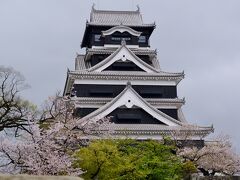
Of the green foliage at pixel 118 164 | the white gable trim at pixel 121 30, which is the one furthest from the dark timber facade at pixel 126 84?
the green foliage at pixel 118 164

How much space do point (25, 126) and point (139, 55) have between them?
21737 mm

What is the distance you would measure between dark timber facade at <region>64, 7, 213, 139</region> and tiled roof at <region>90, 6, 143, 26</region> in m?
0.08

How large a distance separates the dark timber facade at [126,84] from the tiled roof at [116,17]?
0.26ft

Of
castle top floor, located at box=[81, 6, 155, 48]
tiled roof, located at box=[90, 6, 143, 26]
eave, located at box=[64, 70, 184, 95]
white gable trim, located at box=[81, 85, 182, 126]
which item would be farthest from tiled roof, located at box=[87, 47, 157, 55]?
white gable trim, located at box=[81, 85, 182, 126]

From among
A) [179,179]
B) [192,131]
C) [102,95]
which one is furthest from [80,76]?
[179,179]

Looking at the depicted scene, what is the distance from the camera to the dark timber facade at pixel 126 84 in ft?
108

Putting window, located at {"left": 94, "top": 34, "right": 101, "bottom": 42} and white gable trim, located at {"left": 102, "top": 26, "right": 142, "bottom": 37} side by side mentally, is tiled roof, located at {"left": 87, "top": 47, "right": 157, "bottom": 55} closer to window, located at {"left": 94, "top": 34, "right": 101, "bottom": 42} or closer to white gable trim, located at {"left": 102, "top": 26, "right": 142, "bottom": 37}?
white gable trim, located at {"left": 102, "top": 26, "right": 142, "bottom": 37}

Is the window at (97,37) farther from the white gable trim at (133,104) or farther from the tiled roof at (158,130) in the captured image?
the tiled roof at (158,130)

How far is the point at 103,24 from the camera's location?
39.3 metres

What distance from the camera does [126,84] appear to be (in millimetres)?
34875

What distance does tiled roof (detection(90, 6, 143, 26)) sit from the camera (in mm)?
40375

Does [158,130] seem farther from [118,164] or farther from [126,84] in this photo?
[118,164]

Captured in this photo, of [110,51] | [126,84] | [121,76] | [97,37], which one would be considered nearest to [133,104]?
[126,84]

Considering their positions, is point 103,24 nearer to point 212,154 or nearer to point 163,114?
point 163,114
